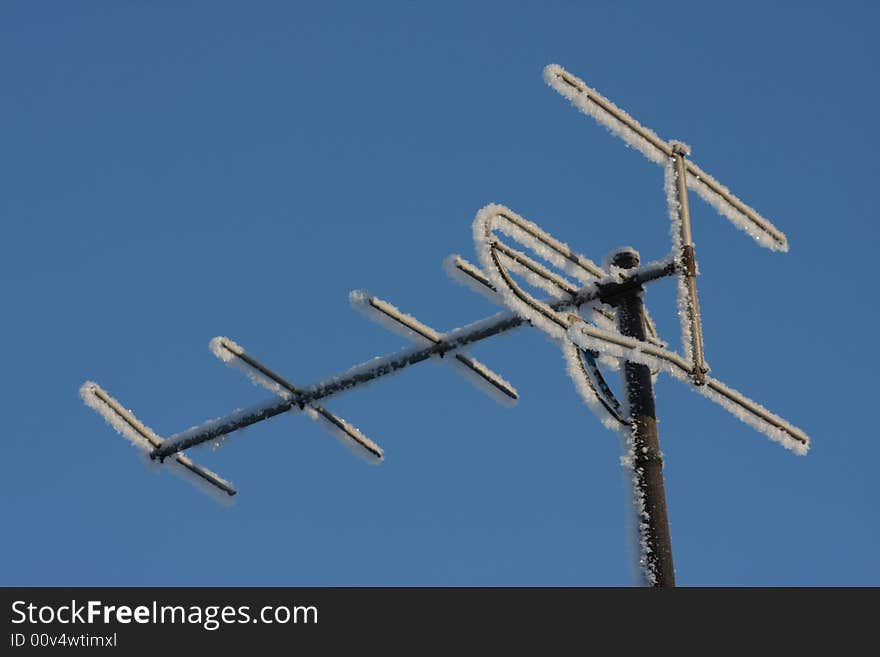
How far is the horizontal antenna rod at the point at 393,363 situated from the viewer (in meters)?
8.68

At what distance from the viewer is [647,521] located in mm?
7914

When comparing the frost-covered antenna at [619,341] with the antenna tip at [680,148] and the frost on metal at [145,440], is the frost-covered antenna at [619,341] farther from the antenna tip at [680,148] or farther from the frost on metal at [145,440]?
the frost on metal at [145,440]

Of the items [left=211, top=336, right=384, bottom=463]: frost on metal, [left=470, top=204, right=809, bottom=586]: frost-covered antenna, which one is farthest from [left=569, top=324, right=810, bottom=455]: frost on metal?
[left=211, top=336, right=384, bottom=463]: frost on metal

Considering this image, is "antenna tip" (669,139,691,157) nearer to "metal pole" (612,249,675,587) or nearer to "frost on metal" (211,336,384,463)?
"metal pole" (612,249,675,587)

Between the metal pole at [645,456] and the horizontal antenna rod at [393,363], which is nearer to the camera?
the metal pole at [645,456]

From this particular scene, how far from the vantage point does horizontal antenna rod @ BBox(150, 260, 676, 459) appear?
8680 mm

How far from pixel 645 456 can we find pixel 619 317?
1094 mm

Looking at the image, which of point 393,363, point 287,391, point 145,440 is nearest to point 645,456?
point 393,363

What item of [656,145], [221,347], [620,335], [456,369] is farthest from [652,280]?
[221,347]

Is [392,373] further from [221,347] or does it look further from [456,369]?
[221,347]

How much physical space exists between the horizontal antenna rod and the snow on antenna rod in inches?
9.1

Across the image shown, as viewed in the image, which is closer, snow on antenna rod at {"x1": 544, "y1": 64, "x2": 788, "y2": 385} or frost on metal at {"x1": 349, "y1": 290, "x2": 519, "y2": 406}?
snow on antenna rod at {"x1": 544, "y1": 64, "x2": 788, "y2": 385}

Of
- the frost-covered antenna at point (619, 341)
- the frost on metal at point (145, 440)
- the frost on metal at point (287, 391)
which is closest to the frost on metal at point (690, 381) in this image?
the frost-covered antenna at point (619, 341)

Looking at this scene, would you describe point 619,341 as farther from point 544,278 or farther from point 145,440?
point 145,440
